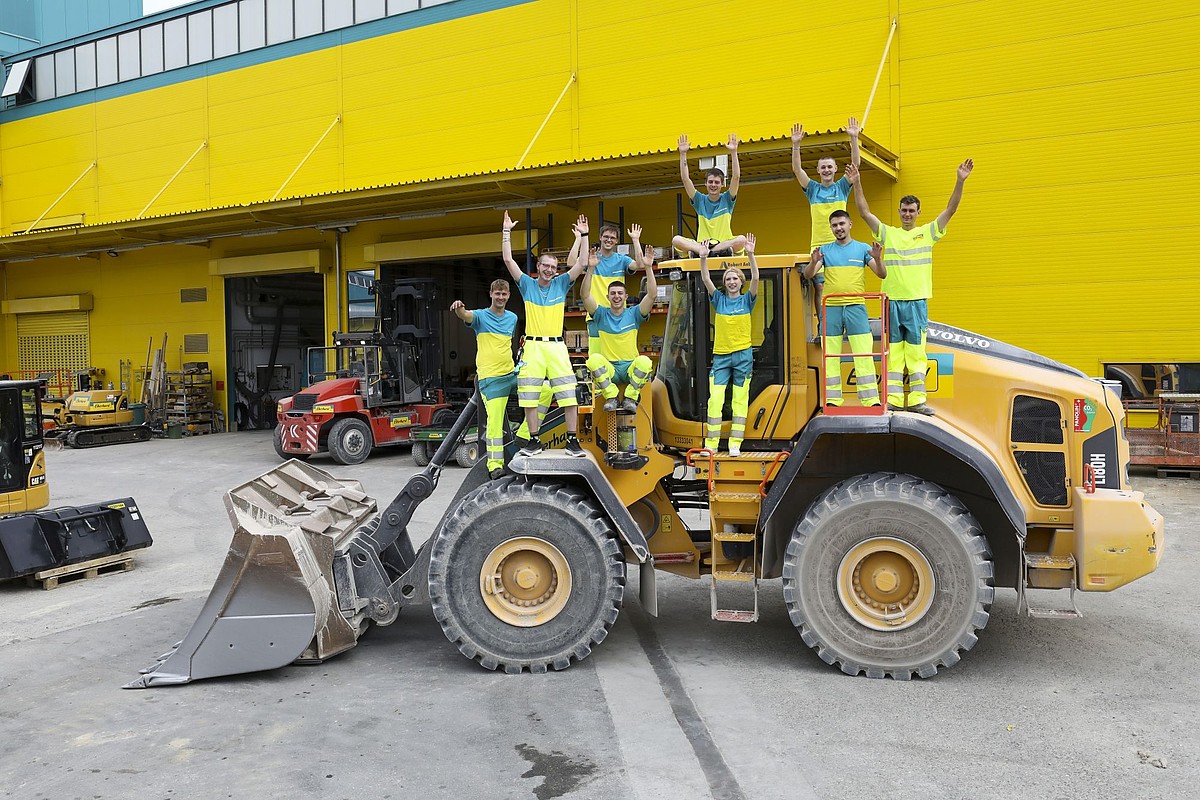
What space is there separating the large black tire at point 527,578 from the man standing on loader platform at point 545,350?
1.48 feet

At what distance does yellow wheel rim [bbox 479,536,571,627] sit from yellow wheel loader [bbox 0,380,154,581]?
5192mm

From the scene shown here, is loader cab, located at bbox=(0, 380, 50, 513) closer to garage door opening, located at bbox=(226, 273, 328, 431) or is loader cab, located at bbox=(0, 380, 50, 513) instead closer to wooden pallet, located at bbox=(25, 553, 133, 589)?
wooden pallet, located at bbox=(25, 553, 133, 589)

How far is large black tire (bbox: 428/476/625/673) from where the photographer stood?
230 inches

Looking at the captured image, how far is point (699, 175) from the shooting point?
17.2 meters

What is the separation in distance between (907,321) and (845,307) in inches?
19.1

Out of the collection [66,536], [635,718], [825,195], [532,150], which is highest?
[532,150]

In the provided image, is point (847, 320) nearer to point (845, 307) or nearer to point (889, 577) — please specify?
point (845, 307)

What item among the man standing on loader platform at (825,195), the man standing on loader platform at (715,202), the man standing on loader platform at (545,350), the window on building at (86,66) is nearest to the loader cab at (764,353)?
the man standing on loader platform at (545,350)

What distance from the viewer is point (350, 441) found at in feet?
58.6

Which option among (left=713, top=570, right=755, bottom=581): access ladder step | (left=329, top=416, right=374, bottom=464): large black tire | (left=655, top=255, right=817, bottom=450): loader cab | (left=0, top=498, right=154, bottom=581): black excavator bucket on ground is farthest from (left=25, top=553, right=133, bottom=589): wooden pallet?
(left=329, top=416, right=374, bottom=464): large black tire

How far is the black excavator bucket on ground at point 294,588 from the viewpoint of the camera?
562cm

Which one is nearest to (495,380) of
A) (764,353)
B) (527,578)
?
(527,578)

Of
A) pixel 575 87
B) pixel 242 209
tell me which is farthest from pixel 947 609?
pixel 242 209

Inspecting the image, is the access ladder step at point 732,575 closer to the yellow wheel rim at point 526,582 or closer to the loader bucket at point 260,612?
the yellow wheel rim at point 526,582
